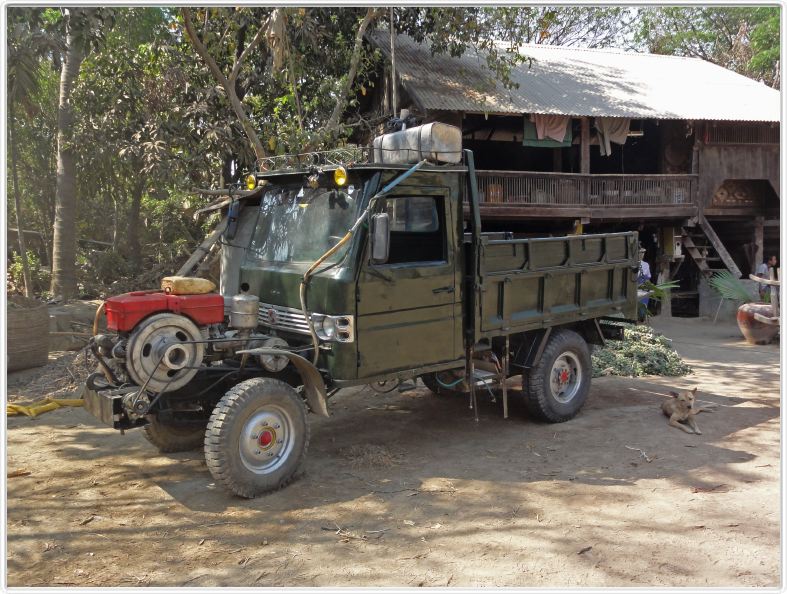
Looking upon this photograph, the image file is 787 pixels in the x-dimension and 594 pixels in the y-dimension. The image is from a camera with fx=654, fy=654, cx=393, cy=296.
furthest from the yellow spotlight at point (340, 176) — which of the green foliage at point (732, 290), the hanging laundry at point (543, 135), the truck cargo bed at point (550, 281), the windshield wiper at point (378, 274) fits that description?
the green foliage at point (732, 290)

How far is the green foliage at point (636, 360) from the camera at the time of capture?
9.04m

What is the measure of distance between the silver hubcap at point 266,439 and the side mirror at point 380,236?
1389 mm

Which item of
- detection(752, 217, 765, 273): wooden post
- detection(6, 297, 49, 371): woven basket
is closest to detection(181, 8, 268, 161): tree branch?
detection(6, 297, 49, 371): woven basket

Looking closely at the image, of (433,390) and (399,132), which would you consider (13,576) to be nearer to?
(399,132)

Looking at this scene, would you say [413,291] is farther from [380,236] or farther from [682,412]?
[682,412]

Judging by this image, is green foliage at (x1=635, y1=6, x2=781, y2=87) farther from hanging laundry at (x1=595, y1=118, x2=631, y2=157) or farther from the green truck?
the green truck

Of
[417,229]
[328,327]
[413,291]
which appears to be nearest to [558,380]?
[413,291]

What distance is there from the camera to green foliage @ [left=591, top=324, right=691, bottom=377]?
904 centimetres

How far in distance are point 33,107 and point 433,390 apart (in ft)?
26.6

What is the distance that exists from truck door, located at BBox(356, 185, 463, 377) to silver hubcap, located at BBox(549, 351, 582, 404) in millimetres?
1452

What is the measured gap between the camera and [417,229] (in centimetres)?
573

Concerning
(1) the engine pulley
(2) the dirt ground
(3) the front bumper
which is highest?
(1) the engine pulley

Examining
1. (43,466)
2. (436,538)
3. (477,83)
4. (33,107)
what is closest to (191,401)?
(43,466)

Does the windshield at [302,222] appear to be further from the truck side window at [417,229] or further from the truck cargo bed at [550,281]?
the truck cargo bed at [550,281]
